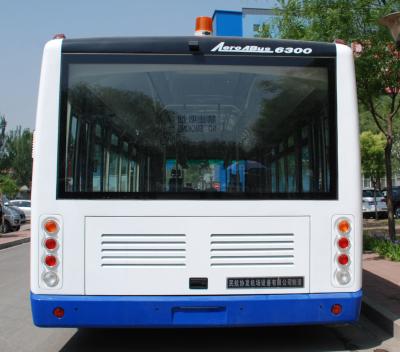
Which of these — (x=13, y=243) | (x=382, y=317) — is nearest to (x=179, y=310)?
(x=382, y=317)

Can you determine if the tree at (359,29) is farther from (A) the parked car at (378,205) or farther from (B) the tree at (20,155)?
(B) the tree at (20,155)

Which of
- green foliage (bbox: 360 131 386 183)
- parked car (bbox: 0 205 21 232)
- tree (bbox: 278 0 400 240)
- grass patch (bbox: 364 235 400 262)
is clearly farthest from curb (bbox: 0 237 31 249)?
green foliage (bbox: 360 131 386 183)

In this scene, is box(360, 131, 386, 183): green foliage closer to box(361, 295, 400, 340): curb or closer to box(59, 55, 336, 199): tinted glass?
box(361, 295, 400, 340): curb

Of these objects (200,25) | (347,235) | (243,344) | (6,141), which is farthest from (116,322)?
(6,141)

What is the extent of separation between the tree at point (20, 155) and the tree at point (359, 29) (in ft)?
198

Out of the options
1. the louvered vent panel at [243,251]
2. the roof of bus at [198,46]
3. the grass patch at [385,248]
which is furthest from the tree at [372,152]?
the louvered vent panel at [243,251]

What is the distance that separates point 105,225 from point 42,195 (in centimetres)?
62

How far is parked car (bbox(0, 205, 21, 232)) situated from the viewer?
2601cm

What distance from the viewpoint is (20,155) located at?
70188 millimetres

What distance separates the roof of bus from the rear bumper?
7.36ft

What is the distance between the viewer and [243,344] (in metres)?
6.16

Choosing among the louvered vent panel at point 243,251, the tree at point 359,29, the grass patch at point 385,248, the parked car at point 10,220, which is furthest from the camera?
the parked car at point 10,220

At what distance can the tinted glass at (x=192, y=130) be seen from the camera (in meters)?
5.32

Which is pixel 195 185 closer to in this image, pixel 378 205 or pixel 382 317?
pixel 382 317
